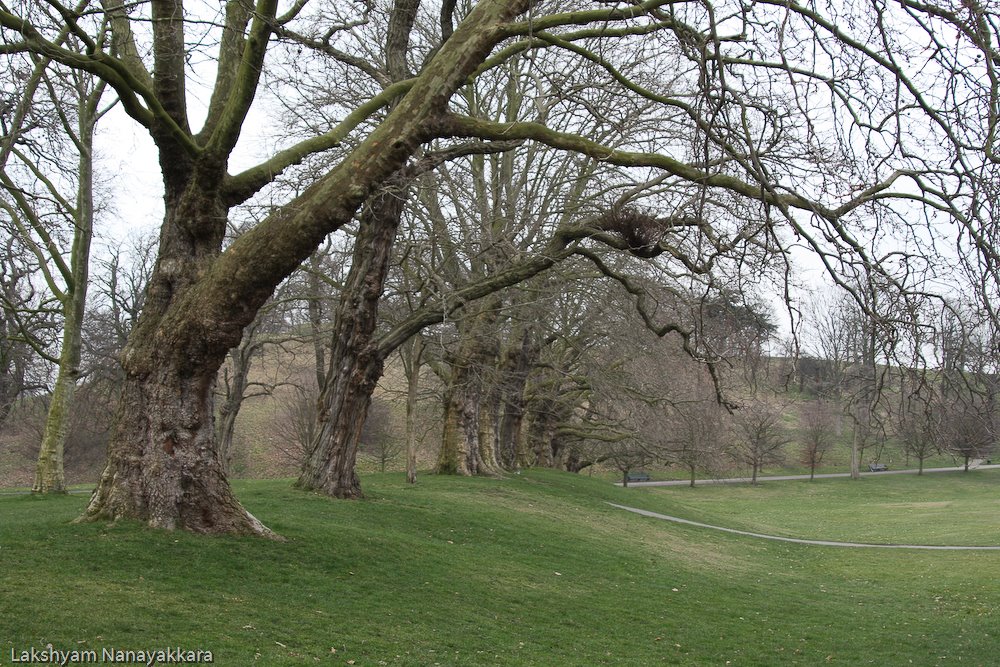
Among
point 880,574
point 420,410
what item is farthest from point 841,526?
point 420,410

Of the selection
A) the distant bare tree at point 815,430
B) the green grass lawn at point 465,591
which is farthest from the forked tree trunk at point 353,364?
the distant bare tree at point 815,430

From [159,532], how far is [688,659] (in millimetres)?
5691

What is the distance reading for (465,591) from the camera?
9938 mm

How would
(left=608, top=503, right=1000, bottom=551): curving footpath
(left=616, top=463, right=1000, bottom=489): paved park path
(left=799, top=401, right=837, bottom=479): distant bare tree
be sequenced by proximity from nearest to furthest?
(left=608, top=503, right=1000, bottom=551): curving footpath → (left=616, top=463, right=1000, bottom=489): paved park path → (left=799, top=401, right=837, bottom=479): distant bare tree

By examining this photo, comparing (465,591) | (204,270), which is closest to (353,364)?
(204,270)

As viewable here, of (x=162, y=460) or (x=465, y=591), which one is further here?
(x=465, y=591)

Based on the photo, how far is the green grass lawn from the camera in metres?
6.74

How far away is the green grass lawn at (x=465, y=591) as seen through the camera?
674cm

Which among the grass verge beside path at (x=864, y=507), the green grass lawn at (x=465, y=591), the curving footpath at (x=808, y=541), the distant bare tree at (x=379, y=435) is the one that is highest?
the distant bare tree at (x=379, y=435)

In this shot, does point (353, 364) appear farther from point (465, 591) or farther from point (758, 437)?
point (758, 437)

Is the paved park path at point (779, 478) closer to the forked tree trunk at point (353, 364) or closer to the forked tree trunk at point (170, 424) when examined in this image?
the forked tree trunk at point (353, 364)

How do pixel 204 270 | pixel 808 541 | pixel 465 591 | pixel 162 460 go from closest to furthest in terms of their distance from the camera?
pixel 162 460
pixel 204 270
pixel 465 591
pixel 808 541

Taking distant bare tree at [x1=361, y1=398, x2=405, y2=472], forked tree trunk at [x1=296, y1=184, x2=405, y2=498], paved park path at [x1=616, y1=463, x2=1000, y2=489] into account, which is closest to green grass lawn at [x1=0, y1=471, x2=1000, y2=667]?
forked tree trunk at [x1=296, y1=184, x2=405, y2=498]

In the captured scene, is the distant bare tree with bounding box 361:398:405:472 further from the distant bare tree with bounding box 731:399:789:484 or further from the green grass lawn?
the green grass lawn
